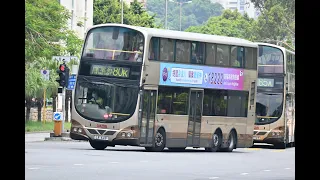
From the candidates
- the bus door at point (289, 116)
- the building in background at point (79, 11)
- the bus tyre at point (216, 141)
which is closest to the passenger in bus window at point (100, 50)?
the bus tyre at point (216, 141)

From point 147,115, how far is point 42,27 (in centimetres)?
2001

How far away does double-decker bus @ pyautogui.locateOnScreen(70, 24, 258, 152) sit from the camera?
31.2 meters

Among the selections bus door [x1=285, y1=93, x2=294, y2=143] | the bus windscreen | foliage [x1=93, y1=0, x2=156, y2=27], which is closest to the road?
the bus windscreen

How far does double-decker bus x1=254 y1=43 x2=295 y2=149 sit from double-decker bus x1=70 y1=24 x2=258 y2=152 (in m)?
5.59

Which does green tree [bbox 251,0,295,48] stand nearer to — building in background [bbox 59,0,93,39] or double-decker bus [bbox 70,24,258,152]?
building in background [bbox 59,0,93,39]

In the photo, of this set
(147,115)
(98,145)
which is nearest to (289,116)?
(98,145)

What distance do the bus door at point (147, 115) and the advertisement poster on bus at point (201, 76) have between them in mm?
634

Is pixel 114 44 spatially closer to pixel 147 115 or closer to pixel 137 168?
pixel 147 115

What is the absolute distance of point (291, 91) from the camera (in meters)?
42.2

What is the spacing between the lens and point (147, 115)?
31.8 metres

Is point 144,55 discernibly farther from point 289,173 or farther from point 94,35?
point 289,173

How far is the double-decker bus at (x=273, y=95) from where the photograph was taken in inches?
1607

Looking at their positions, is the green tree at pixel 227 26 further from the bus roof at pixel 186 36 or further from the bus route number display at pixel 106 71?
the bus route number display at pixel 106 71
